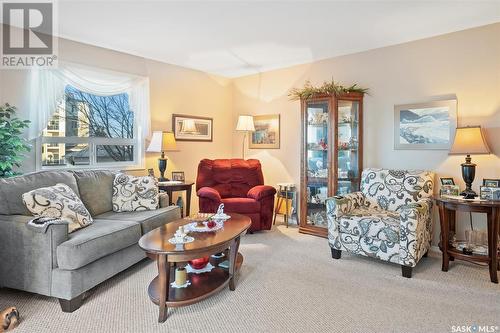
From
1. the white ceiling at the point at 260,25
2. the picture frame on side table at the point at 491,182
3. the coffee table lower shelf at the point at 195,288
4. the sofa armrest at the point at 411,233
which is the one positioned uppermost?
the white ceiling at the point at 260,25

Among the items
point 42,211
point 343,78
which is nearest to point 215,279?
point 42,211

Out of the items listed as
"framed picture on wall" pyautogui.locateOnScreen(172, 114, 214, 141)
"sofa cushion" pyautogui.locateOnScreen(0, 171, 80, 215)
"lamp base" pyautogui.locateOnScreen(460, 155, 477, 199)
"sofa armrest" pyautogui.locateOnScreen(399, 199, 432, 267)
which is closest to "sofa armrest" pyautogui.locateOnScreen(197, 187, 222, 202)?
"framed picture on wall" pyautogui.locateOnScreen(172, 114, 214, 141)

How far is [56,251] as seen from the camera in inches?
87.4

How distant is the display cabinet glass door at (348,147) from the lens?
13.3ft

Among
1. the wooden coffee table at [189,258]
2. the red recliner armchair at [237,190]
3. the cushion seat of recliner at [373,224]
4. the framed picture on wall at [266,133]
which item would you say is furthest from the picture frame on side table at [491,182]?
the framed picture on wall at [266,133]

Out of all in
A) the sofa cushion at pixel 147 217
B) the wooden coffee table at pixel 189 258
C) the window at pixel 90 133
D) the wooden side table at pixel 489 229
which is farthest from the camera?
the window at pixel 90 133

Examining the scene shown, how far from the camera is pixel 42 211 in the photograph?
2.47m

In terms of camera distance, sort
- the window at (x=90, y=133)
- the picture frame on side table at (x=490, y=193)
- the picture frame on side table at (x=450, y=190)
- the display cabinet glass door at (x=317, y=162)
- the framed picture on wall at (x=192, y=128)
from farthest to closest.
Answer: the framed picture on wall at (x=192, y=128) < the display cabinet glass door at (x=317, y=162) < the window at (x=90, y=133) < the picture frame on side table at (x=450, y=190) < the picture frame on side table at (x=490, y=193)

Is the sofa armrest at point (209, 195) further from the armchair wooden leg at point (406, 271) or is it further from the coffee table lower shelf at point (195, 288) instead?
the armchair wooden leg at point (406, 271)

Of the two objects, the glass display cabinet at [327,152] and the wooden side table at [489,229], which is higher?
the glass display cabinet at [327,152]

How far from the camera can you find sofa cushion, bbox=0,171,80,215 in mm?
2479

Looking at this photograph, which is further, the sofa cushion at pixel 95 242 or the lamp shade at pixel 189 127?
the lamp shade at pixel 189 127

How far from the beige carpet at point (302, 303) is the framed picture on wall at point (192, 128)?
7.41 ft

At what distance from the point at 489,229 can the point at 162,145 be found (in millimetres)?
3745
